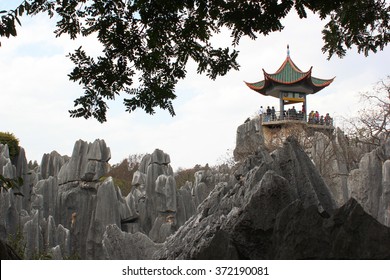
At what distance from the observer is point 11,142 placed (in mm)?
26625

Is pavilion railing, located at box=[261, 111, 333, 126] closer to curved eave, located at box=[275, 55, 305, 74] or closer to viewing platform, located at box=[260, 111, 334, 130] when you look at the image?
viewing platform, located at box=[260, 111, 334, 130]

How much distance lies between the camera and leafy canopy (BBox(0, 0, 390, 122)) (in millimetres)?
4023

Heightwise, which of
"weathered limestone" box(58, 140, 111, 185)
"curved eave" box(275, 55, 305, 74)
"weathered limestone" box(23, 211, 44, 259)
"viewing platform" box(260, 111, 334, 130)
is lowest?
"weathered limestone" box(23, 211, 44, 259)

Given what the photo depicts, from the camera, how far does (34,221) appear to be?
2005cm

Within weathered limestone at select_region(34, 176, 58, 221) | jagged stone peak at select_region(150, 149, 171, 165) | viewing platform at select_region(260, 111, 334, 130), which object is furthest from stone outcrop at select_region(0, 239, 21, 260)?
viewing platform at select_region(260, 111, 334, 130)

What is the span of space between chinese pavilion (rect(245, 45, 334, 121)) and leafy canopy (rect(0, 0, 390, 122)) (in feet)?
133

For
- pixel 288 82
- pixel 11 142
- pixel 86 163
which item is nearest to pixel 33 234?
pixel 11 142

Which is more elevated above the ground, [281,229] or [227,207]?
[227,207]

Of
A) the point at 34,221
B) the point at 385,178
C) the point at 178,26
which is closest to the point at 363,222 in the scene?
the point at 178,26

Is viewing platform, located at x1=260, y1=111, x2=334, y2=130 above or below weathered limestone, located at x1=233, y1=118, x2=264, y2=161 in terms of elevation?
above

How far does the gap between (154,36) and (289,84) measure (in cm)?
4167

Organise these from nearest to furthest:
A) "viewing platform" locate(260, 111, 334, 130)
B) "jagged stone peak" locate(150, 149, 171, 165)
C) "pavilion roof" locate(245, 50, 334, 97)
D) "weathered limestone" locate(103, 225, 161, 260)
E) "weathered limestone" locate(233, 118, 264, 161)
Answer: "weathered limestone" locate(103, 225, 161, 260), "jagged stone peak" locate(150, 149, 171, 165), "weathered limestone" locate(233, 118, 264, 161), "viewing platform" locate(260, 111, 334, 130), "pavilion roof" locate(245, 50, 334, 97)

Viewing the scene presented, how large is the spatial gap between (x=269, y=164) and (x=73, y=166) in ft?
72.7

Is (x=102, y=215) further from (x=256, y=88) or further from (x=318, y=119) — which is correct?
(x=256, y=88)
